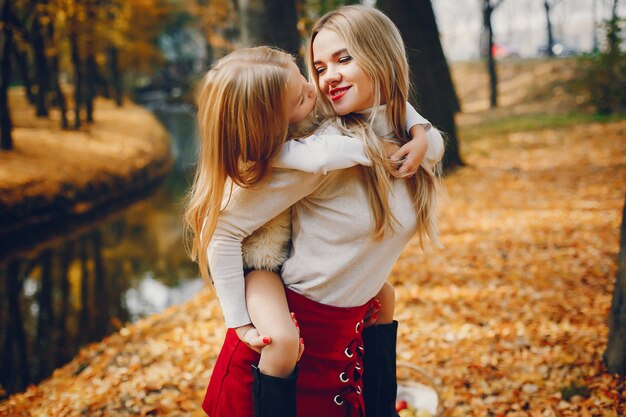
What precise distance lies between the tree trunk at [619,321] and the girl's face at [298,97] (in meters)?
2.12

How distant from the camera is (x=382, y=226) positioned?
1.83 metres

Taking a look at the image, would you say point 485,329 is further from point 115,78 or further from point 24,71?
point 115,78

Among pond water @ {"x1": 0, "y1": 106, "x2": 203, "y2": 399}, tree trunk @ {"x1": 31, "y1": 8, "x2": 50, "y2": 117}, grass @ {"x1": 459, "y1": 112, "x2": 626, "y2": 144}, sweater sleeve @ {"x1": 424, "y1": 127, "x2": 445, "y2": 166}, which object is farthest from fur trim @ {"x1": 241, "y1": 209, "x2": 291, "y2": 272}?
tree trunk @ {"x1": 31, "y1": 8, "x2": 50, "y2": 117}

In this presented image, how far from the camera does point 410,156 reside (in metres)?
1.85

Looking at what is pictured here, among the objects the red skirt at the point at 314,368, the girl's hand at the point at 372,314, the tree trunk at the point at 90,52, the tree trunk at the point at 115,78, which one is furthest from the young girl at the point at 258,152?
the tree trunk at the point at 115,78

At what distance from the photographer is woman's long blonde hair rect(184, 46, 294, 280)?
171 centimetres

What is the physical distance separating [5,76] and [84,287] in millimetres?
6760

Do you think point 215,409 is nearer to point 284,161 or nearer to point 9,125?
point 284,161

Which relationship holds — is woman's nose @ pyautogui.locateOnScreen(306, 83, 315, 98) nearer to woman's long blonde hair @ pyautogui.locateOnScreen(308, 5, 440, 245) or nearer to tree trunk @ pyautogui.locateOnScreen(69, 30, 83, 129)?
woman's long blonde hair @ pyautogui.locateOnScreen(308, 5, 440, 245)

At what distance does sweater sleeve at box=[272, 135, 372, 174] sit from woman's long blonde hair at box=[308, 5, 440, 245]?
0.22ft

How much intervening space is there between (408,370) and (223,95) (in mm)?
2595

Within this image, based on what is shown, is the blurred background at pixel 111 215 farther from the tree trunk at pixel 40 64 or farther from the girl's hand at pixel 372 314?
the girl's hand at pixel 372 314

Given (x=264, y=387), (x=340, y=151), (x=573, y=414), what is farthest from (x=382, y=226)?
(x=573, y=414)

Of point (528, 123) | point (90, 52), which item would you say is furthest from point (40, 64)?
point (528, 123)
